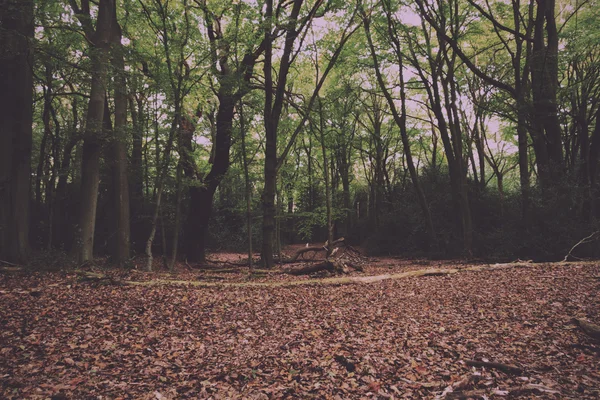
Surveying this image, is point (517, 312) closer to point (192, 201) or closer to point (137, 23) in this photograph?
point (192, 201)

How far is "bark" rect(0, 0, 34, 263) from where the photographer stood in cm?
694

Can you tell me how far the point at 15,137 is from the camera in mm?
7336

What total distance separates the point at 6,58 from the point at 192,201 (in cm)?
787

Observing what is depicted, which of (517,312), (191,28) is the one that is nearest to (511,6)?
(191,28)

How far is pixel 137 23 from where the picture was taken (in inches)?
437

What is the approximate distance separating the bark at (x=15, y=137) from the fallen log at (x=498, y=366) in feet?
28.1

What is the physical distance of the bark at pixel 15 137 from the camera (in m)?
6.94

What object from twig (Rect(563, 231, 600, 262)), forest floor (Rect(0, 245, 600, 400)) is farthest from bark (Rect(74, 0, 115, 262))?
twig (Rect(563, 231, 600, 262))

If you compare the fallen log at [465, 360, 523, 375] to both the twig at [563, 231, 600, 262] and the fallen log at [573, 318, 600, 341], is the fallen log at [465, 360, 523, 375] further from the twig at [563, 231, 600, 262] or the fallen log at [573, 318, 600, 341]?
the twig at [563, 231, 600, 262]

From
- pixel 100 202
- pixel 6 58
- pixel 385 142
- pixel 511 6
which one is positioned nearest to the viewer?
pixel 6 58

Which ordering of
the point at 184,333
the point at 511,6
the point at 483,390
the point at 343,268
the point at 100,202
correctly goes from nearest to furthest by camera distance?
the point at 483,390 → the point at 184,333 → the point at 343,268 → the point at 511,6 → the point at 100,202

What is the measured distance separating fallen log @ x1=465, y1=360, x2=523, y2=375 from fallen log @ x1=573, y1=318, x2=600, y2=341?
1287 mm

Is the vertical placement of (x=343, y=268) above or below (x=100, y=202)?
below

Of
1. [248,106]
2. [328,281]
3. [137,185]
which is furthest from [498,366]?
[137,185]
